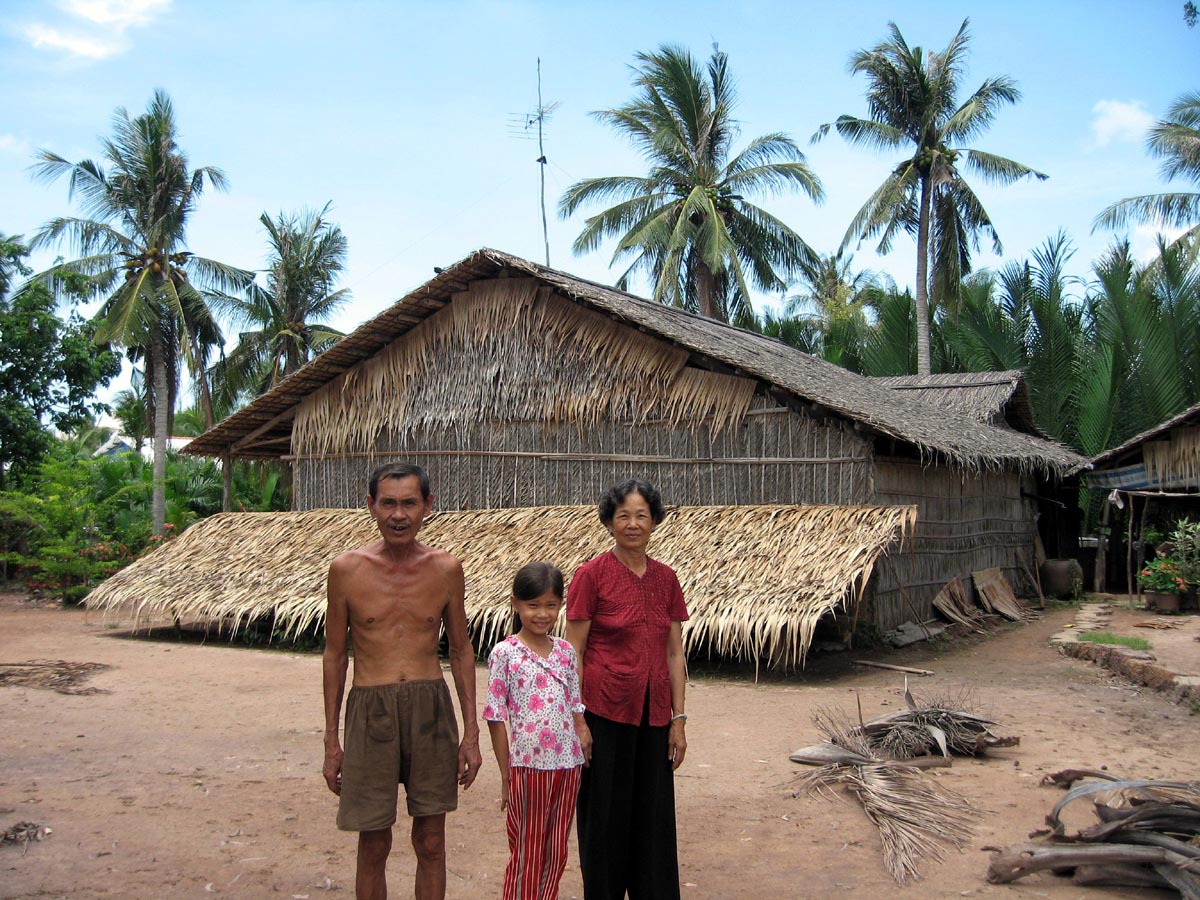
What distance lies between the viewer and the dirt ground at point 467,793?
3.97 meters

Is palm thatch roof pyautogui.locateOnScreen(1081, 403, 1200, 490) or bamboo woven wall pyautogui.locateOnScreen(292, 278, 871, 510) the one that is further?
palm thatch roof pyautogui.locateOnScreen(1081, 403, 1200, 490)

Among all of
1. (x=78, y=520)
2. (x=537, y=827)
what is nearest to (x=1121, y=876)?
(x=537, y=827)

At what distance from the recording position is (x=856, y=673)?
366 inches

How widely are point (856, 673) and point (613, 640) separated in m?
6.53

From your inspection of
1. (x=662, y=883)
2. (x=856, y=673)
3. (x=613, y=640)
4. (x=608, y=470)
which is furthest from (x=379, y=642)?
(x=608, y=470)

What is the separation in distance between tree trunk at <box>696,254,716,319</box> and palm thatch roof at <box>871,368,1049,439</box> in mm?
5491

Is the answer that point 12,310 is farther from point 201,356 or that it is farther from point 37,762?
point 37,762

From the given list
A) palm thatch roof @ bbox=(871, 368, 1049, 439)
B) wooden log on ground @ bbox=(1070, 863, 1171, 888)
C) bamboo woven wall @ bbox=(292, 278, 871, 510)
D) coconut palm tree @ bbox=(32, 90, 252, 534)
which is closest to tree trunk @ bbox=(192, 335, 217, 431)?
coconut palm tree @ bbox=(32, 90, 252, 534)

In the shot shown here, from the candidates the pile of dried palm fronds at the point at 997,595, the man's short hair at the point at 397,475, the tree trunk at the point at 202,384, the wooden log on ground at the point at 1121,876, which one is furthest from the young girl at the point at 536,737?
the tree trunk at the point at 202,384

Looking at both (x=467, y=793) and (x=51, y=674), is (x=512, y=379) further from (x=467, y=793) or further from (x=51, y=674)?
(x=467, y=793)

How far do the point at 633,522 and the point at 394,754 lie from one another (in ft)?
3.54

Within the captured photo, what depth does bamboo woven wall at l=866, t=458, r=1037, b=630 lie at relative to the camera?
Answer: 10734 millimetres

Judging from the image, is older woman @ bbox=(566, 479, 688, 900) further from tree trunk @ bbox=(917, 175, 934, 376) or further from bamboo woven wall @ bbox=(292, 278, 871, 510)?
tree trunk @ bbox=(917, 175, 934, 376)

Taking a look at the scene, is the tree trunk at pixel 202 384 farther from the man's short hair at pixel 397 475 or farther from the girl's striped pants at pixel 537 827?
the girl's striped pants at pixel 537 827
